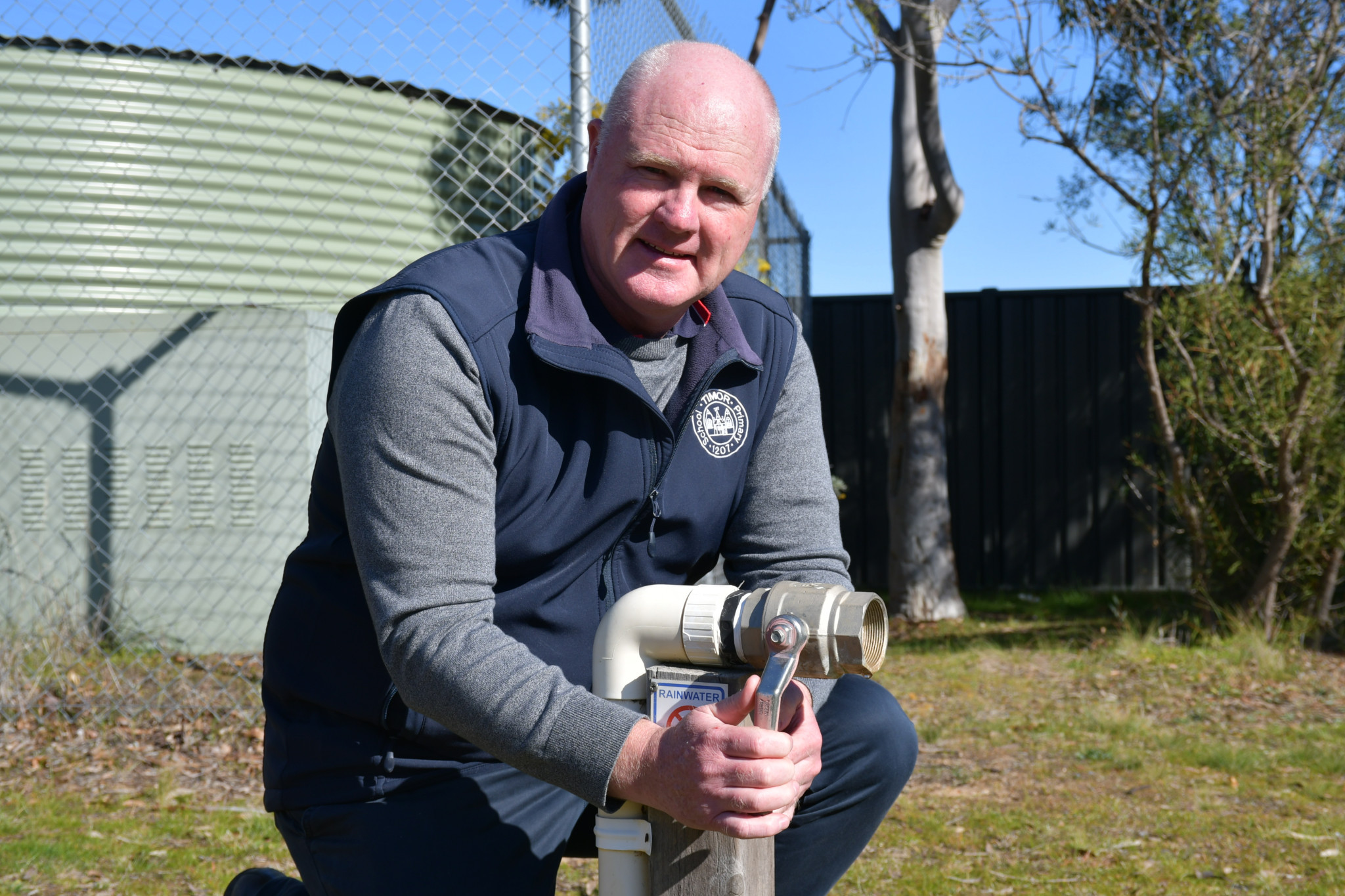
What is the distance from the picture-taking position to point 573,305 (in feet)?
5.74

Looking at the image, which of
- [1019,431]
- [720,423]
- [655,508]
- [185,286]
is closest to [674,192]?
[720,423]

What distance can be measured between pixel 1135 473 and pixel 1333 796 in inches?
199

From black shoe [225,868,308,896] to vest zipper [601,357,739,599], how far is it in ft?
2.56

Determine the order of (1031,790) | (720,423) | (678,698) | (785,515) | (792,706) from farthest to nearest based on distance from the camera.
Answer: (1031,790) < (785,515) < (720,423) < (678,698) < (792,706)

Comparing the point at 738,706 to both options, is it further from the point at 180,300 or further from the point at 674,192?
the point at 180,300

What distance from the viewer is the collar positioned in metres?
1.71

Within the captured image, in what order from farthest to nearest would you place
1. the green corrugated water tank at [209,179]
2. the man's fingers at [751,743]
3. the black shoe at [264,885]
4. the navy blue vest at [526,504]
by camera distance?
1. the green corrugated water tank at [209,179]
2. the black shoe at [264,885]
3. the navy blue vest at [526,504]
4. the man's fingers at [751,743]

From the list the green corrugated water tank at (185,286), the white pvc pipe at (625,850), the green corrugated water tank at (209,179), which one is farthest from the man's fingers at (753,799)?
the green corrugated water tank at (209,179)

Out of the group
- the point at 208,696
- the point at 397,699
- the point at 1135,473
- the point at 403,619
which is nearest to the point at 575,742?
the point at 403,619

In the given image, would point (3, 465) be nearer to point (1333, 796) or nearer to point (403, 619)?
point (403, 619)

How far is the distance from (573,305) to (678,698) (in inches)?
24.2

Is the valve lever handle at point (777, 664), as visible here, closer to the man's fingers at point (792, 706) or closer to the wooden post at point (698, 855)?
the man's fingers at point (792, 706)

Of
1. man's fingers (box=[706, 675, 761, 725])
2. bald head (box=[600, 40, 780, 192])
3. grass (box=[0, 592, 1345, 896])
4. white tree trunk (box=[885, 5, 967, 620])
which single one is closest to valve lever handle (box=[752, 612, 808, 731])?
man's fingers (box=[706, 675, 761, 725])

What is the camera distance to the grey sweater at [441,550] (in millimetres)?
1465
